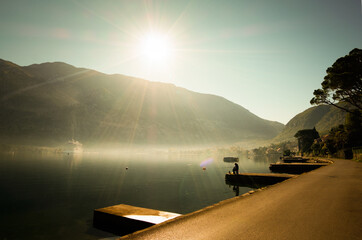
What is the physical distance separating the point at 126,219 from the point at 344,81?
4447 centimetres

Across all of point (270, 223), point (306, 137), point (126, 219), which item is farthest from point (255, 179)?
point (306, 137)

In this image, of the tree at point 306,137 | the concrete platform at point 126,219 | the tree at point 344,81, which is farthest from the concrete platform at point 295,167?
the tree at point 306,137

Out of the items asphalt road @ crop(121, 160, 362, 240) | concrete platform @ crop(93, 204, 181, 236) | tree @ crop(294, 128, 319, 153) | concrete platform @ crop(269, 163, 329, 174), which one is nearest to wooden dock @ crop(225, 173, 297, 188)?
concrete platform @ crop(269, 163, 329, 174)

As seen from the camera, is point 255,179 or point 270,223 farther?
point 255,179

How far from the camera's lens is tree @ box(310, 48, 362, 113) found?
36406mm

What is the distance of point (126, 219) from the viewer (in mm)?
10211

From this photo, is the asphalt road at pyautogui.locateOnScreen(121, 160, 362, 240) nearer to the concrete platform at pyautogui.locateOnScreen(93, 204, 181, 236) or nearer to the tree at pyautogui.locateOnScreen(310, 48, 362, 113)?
the concrete platform at pyautogui.locateOnScreen(93, 204, 181, 236)

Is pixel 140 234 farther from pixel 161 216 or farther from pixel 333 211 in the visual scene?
pixel 333 211

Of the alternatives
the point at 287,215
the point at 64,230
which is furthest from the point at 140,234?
the point at 64,230

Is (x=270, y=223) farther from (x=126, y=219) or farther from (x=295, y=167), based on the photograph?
(x=295, y=167)

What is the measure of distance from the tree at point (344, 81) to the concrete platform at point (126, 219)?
40097mm

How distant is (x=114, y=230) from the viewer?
10820 millimetres

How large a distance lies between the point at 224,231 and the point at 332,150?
8218 cm

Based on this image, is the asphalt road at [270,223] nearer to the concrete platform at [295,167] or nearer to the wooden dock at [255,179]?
the wooden dock at [255,179]
